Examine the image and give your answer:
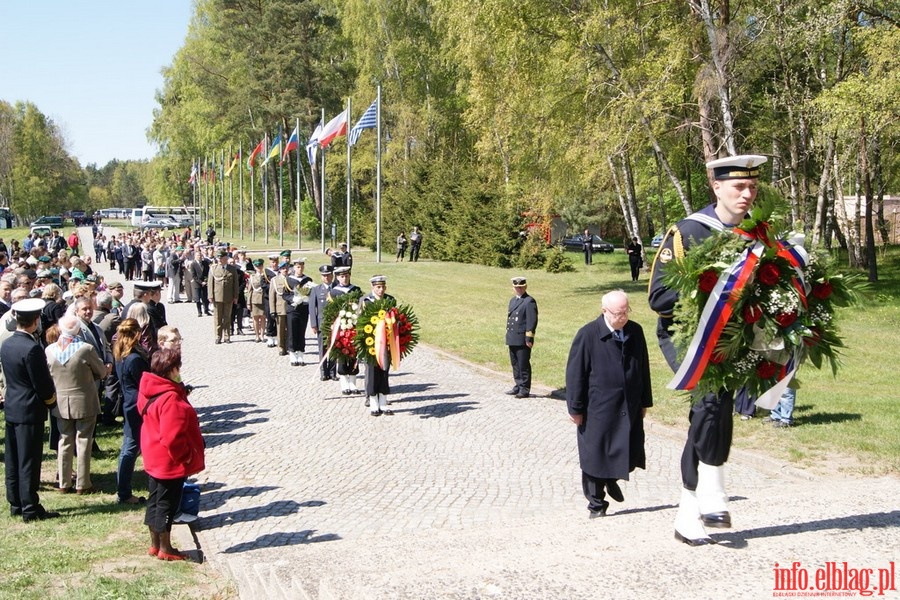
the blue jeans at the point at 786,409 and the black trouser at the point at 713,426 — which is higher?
the black trouser at the point at 713,426

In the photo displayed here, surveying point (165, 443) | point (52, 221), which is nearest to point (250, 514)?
point (165, 443)

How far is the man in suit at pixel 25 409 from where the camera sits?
8.04 metres

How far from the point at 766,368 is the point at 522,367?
826 centimetres

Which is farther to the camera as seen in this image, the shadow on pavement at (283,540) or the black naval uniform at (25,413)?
the black naval uniform at (25,413)

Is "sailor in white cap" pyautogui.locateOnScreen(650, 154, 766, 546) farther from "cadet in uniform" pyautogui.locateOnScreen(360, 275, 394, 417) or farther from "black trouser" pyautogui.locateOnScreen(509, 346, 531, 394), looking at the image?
"black trouser" pyautogui.locateOnScreen(509, 346, 531, 394)

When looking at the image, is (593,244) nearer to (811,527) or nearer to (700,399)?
(811,527)

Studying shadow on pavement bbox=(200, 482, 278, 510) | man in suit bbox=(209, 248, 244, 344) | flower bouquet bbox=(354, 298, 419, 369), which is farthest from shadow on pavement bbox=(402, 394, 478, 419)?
man in suit bbox=(209, 248, 244, 344)

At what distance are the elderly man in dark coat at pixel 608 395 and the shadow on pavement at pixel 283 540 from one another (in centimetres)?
226

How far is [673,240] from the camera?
229 inches

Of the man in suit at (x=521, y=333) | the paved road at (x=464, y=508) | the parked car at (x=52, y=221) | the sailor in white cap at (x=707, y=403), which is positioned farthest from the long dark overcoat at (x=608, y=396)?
the parked car at (x=52, y=221)

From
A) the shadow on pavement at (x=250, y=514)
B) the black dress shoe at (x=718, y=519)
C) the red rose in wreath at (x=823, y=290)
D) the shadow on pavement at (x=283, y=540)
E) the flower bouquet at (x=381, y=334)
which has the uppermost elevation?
the red rose in wreath at (x=823, y=290)

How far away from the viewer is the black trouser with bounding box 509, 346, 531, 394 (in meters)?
13.8

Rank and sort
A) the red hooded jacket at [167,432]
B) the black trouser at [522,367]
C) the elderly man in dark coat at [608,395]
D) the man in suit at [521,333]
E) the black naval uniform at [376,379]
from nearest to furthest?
the red hooded jacket at [167,432], the elderly man in dark coat at [608,395], the black naval uniform at [376,379], the man in suit at [521,333], the black trouser at [522,367]

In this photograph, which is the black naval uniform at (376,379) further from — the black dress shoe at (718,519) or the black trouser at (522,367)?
the black dress shoe at (718,519)
